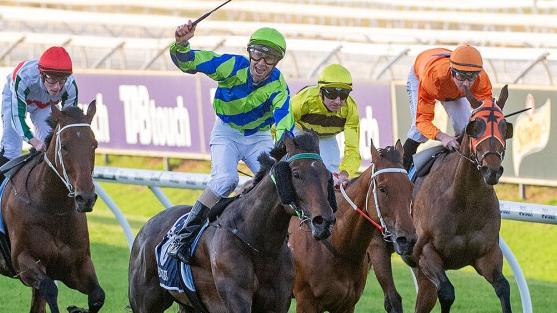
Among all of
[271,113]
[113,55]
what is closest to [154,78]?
[113,55]

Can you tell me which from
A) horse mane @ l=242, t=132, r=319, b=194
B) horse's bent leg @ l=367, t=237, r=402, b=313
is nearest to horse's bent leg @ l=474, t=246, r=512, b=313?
horse's bent leg @ l=367, t=237, r=402, b=313

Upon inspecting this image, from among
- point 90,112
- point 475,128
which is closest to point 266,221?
point 475,128

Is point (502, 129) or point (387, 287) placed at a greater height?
point (502, 129)

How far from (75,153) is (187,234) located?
1.01 metres

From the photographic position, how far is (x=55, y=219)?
26.9 ft

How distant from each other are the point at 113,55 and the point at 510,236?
5954 mm

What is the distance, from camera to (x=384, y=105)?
1398 cm

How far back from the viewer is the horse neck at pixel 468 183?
8.05 metres

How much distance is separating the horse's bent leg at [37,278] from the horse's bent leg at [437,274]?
6.81 feet

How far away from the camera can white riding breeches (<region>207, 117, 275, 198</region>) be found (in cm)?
720

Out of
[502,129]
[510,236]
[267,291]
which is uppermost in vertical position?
[502,129]

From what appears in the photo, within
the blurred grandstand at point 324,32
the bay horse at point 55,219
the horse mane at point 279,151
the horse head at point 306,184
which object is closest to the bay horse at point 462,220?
the horse mane at point 279,151

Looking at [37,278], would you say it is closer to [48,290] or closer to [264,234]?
[48,290]

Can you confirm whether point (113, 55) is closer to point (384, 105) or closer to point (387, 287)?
point (384, 105)
